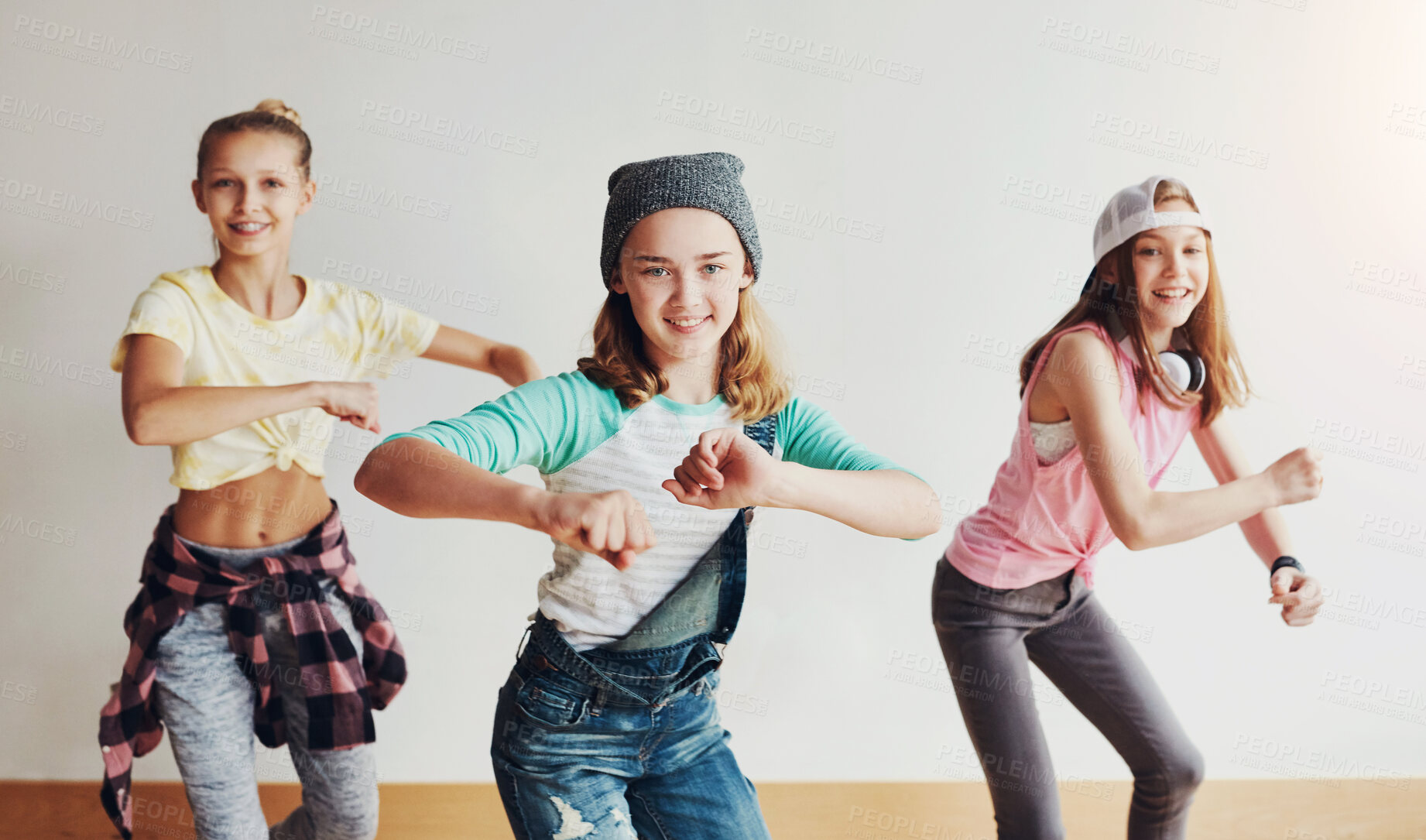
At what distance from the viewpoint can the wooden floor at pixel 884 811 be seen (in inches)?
92.4

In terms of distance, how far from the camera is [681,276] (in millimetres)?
1336

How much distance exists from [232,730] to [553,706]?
0.81m

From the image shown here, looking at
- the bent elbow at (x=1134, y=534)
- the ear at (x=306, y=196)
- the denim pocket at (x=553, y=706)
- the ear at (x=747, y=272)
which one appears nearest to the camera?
the denim pocket at (x=553, y=706)

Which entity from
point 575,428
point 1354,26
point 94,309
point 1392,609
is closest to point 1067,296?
point 1354,26

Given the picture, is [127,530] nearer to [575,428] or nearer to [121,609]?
[121,609]

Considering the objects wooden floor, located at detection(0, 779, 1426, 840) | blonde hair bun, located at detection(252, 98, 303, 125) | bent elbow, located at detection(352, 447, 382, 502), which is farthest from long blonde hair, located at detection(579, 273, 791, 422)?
wooden floor, located at detection(0, 779, 1426, 840)

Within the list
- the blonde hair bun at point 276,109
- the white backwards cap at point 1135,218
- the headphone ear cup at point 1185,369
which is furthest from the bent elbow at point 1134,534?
the blonde hair bun at point 276,109

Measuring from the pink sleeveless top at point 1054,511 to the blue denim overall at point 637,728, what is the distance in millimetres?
527

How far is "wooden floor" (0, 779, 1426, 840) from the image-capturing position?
7.70 ft

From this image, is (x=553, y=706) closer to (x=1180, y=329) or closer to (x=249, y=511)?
(x=249, y=511)

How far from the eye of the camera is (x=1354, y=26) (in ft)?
8.29

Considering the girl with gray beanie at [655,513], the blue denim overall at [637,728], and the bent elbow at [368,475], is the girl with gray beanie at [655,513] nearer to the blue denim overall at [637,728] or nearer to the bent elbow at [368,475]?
the blue denim overall at [637,728]

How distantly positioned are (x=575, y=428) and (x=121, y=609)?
160cm

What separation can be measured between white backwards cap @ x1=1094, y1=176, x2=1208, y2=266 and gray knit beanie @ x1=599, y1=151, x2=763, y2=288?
0.70 m
